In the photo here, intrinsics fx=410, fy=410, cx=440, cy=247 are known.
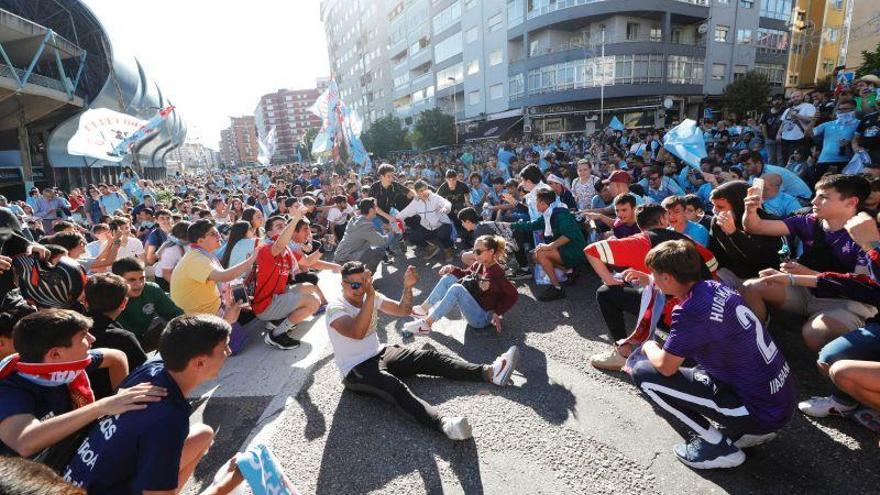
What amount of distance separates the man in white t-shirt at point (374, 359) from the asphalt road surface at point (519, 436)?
0.16 metres

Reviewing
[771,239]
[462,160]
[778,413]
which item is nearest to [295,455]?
[778,413]

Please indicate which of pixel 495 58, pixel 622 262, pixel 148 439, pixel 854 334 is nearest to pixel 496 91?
pixel 495 58

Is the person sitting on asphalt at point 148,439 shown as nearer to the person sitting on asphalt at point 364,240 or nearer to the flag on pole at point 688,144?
the person sitting on asphalt at point 364,240

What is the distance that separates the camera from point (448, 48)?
43906 mm

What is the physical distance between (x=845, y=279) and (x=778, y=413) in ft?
4.03

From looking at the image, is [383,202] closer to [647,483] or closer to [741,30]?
[647,483]

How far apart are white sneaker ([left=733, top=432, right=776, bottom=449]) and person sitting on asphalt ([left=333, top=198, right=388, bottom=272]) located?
525 cm

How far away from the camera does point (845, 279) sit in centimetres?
286

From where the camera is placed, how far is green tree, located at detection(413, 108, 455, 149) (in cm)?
4034

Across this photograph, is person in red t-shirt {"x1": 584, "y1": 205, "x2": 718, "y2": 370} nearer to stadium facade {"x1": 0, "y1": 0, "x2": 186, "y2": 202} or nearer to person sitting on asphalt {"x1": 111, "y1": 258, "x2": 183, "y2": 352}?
→ person sitting on asphalt {"x1": 111, "y1": 258, "x2": 183, "y2": 352}

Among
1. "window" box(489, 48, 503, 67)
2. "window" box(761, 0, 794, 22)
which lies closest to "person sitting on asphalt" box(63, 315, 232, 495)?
"window" box(489, 48, 503, 67)

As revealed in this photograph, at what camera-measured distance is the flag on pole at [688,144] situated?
6.59 metres

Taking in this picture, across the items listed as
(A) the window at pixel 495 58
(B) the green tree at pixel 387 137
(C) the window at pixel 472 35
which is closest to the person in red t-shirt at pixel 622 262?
(A) the window at pixel 495 58

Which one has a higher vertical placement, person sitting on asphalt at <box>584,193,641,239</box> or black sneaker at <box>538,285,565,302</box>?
person sitting on asphalt at <box>584,193,641,239</box>
